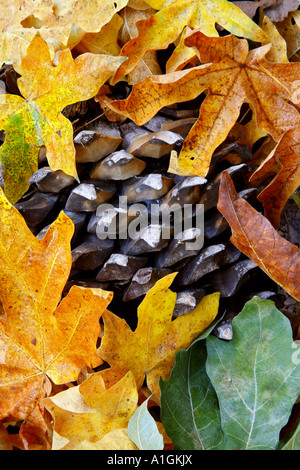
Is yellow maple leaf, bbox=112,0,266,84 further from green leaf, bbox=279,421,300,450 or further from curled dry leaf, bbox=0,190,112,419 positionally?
green leaf, bbox=279,421,300,450

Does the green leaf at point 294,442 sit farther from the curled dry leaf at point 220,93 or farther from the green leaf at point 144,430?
the curled dry leaf at point 220,93

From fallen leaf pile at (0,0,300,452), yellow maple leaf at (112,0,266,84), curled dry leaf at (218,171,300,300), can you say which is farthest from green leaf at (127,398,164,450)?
yellow maple leaf at (112,0,266,84)

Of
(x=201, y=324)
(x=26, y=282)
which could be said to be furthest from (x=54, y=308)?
(x=201, y=324)

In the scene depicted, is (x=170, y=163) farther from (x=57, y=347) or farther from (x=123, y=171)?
(x=57, y=347)

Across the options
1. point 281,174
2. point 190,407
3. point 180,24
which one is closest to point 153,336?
point 190,407

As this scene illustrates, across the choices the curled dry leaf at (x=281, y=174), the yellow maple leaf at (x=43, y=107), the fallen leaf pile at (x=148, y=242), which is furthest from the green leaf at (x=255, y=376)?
the yellow maple leaf at (x=43, y=107)

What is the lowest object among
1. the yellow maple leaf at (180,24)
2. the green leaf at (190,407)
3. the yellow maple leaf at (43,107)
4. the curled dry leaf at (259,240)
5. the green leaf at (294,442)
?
the green leaf at (190,407)

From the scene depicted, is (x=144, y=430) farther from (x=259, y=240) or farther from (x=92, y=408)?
(x=259, y=240)
